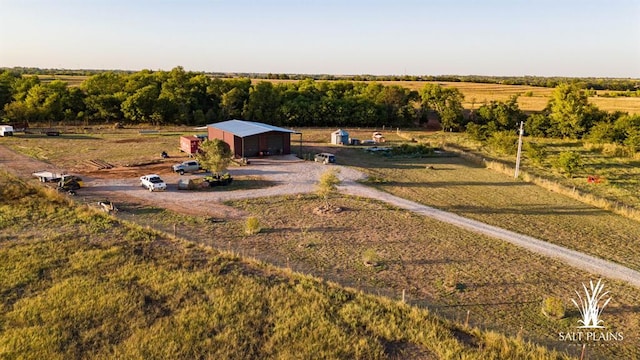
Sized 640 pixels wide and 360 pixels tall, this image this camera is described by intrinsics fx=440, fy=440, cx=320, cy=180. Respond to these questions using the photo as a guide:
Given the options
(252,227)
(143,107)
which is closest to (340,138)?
(143,107)

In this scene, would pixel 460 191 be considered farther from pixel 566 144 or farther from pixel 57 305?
pixel 566 144

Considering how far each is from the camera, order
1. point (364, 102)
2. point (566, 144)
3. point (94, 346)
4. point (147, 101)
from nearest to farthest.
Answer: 1. point (94, 346)
2. point (566, 144)
3. point (147, 101)
4. point (364, 102)

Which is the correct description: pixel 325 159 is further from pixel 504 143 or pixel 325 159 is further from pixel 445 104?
pixel 445 104

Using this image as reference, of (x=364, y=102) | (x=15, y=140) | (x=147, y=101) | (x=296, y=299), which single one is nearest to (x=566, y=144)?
(x=364, y=102)

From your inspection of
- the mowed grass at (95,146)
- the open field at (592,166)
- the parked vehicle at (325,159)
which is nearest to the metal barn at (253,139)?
the parked vehicle at (325,159)

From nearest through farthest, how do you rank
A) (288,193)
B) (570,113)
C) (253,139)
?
(288,193)
(253,139)
(570,113)

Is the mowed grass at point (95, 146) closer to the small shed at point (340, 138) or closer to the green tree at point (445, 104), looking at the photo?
the small shed at point (340, 138)
